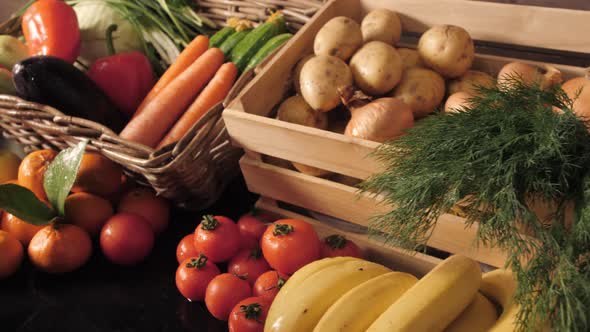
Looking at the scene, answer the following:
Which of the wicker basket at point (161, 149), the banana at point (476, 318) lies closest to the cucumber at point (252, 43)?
the wicker basket at point (161, 149)

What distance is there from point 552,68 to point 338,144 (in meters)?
0.42

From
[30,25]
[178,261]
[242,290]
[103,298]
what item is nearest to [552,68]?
[242,290]

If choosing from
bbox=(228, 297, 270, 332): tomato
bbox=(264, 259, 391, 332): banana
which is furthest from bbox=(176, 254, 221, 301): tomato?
bbox=(264, 259, 391, 332): banana

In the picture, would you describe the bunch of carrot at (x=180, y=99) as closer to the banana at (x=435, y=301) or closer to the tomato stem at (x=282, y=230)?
the tomato stem at (x=282, y=230)

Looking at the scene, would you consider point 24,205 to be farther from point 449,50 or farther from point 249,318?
point 449,50

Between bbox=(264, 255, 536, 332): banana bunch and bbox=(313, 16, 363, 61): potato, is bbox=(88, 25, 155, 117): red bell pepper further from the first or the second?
bbox=(264, 255, 536, 332): banana bunch

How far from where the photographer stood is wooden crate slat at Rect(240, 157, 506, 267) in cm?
85

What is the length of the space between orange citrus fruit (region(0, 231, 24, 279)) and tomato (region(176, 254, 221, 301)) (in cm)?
32

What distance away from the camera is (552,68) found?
96 cm

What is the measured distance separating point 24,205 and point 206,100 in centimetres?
40

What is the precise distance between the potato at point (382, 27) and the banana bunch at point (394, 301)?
495 mm

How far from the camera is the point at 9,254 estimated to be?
983 millimetres

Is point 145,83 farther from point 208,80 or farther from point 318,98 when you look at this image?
point 318,98

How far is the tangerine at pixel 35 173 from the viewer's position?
1071mm
